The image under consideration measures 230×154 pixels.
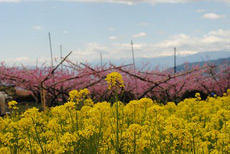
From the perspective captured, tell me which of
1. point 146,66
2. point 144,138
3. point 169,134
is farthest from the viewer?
point 146,66

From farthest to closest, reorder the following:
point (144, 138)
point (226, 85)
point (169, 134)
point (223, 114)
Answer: point (226, 85) → point (223, 114) → point (144, 138) → point (169, 134)

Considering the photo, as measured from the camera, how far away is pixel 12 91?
18.1 m

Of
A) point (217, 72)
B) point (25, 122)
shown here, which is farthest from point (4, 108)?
point (217, 72)

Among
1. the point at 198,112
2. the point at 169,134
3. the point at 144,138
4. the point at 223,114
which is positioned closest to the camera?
the point at 169,134

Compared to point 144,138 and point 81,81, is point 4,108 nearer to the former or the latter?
point 81,81

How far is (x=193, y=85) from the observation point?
1638 cm

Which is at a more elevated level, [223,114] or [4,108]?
[223,114]

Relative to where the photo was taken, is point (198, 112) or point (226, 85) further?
point (226, 85)

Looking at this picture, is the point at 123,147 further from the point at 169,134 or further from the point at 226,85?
the point at 226,85

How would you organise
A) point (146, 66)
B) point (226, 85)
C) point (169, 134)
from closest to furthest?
point (169, 134) → point (146, 66) → point (226, 85)

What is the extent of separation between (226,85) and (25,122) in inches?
649

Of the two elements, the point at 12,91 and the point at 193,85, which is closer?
the point at 193,85

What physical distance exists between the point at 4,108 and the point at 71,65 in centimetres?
292

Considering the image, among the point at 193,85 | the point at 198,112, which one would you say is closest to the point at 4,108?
the point at 198,112
